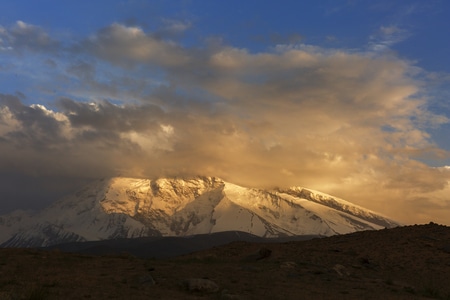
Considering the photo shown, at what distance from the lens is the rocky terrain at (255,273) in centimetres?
2642

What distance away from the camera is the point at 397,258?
40312 millimetres

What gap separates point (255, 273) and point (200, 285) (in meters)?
6.20

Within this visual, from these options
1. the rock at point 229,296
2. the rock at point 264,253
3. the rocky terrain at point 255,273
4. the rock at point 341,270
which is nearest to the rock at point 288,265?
the rocky terrain at point 255,273

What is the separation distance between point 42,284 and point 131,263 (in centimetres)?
889

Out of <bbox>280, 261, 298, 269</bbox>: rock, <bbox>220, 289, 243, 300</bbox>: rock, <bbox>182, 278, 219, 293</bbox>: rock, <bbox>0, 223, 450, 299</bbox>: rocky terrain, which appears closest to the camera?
<bbox>220, 289, 243, 300</bbox>: rock

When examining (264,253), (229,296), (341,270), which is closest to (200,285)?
(229,296)

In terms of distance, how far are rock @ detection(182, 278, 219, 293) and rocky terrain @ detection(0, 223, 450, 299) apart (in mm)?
55

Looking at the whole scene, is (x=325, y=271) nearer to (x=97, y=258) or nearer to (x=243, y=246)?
(x=243, y=246)

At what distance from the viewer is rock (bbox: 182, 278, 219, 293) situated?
26.9 metres

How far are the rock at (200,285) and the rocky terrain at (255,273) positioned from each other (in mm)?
55

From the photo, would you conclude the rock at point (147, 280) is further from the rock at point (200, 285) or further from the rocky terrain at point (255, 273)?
the rock at point (200, 285)

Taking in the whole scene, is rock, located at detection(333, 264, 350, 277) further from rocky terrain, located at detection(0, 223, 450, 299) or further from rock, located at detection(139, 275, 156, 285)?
rock, located at detection(139, 275, 156, 285)

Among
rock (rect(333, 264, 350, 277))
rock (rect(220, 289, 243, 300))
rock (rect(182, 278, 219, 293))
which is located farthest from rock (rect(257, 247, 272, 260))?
rock (rect(220, 289, 243, 300))

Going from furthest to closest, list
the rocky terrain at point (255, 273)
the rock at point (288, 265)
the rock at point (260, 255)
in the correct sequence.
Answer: the rock at point (260, 255) → the rock at point (288, 265) → the rocky terrain at point (255, 273)
